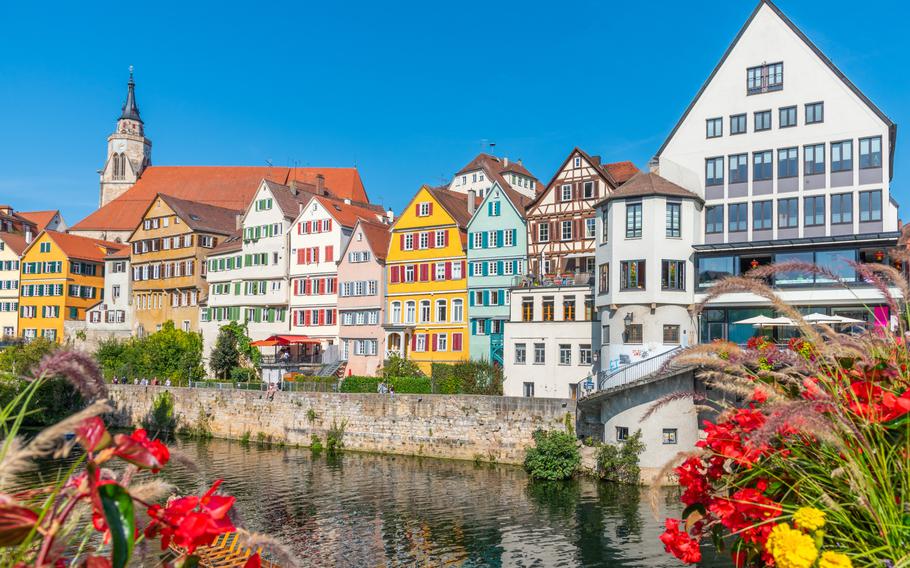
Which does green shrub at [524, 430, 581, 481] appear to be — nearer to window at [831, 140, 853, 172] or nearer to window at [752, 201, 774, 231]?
window at [752, 201, 774, 231]

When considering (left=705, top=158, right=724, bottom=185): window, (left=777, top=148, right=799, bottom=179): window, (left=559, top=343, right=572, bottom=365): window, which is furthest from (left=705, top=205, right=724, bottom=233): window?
(left=559, top=343, right=572, bottom=365): window

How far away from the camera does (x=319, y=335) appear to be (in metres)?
56.8

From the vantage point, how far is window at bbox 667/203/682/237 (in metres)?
35.9

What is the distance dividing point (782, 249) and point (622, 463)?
477 inches

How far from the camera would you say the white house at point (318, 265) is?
186ft

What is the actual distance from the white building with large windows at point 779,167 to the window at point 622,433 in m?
6.46

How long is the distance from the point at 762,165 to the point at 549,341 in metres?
13.1

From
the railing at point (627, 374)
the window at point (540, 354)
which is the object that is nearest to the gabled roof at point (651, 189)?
the railing at point (627, 374)

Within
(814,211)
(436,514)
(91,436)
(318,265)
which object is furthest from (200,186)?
(91,436)

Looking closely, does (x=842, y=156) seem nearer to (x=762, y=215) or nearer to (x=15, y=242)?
(x=762, y=215)

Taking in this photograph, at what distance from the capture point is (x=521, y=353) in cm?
4172

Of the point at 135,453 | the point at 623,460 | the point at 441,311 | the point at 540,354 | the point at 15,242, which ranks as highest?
the point at 15,242

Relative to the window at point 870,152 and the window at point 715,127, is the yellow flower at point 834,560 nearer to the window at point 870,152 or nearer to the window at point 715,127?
the window at point 870,152

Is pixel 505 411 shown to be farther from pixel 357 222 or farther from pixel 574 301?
pixel 357 222
